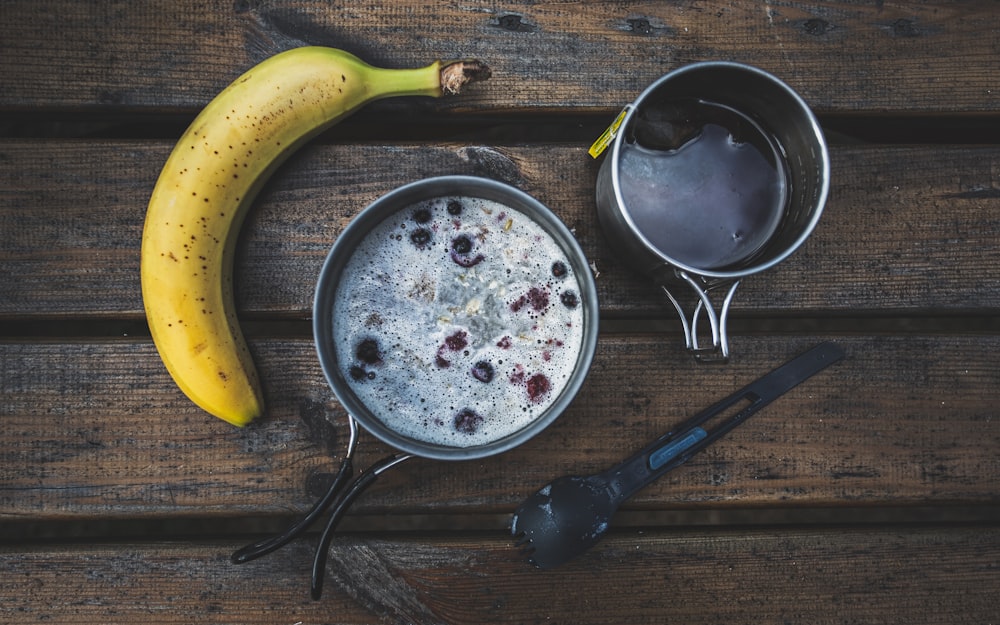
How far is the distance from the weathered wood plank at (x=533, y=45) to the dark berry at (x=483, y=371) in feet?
1.19

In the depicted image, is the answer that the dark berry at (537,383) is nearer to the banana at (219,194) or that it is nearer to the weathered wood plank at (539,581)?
the weathered wood plank at (539,581)

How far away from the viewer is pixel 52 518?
2.78 ft

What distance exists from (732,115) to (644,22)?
0.20 meters

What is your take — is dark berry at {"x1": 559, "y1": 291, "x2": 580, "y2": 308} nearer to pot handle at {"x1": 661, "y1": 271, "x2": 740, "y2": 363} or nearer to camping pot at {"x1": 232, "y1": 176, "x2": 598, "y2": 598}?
camping pot at {"x1": 232, "y1": 176, "x2": 598, "y2": 598}

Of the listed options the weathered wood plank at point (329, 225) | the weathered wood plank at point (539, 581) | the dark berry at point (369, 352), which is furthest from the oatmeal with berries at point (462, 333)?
the weathered wood plank at point (539, 581)

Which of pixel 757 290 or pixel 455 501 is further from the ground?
pixel 757 290

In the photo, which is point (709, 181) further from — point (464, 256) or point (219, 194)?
point (219, 194)

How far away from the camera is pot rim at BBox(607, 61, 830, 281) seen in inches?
27.2

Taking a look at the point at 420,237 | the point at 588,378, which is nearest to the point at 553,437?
the point at 588,378

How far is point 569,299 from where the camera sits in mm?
758

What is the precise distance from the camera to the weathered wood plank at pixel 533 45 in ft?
2.80

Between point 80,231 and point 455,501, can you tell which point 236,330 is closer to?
point 80,231

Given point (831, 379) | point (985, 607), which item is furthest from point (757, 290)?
point (985, 607)

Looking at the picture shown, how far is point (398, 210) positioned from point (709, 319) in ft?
1.38
